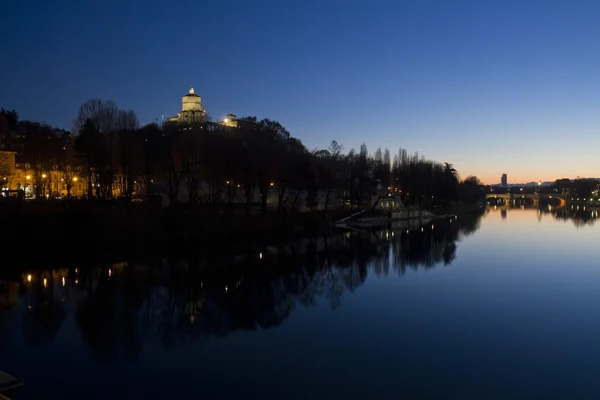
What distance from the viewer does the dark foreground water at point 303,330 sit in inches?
305

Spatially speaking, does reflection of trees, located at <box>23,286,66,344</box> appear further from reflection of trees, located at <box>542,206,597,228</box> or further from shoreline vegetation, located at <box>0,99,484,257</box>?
reflection of trees, located at <box>542,206,597,228</box>

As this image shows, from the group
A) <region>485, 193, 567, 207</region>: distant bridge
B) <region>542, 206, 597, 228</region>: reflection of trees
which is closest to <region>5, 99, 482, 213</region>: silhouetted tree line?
<region>542, 206, 597, 228</region>: reflection of trees

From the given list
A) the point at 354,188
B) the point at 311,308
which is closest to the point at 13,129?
the point at 354,188

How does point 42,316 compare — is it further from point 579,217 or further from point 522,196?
point 522,196

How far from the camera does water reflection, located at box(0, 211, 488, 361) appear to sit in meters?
10.7

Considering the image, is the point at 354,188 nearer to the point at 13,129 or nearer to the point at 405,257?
the point at 405,257

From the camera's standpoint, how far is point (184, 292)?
14727 mm

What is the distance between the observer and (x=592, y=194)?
101688mm

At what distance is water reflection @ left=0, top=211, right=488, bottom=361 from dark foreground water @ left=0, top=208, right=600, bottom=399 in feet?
0.21

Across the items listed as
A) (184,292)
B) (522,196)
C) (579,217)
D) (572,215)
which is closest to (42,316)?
(184,292)

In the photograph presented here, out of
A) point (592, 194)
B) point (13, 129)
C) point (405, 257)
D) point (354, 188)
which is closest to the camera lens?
point (405, 257)

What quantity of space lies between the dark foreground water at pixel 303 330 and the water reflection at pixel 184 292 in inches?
2.6

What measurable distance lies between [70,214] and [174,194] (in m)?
7.26

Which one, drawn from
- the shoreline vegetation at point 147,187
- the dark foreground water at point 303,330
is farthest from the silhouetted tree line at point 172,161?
the dark foreground water at point 303,330
